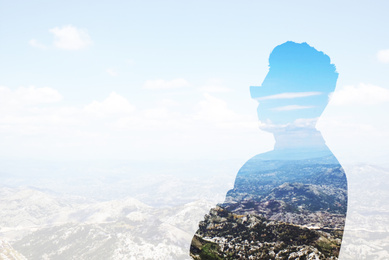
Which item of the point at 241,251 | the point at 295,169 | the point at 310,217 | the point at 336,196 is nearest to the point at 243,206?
the point at 310,217

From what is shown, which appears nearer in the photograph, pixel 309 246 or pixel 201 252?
pixel 309 246

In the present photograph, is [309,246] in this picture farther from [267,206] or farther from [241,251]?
[267,206]

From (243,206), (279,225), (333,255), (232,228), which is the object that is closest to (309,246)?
(333,255)

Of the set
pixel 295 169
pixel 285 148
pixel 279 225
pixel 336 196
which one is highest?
pixel 285 148

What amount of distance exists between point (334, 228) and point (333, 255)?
5.86 ft

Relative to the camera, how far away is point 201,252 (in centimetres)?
798

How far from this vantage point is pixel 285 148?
57.1 ft

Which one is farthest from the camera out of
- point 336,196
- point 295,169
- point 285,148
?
point 295,169

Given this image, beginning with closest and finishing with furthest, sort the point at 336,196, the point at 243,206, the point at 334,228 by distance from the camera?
the point at 334,228 → the point at 243,206 → the point at 336,196

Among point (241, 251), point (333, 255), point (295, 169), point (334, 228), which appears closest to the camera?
point (333, 255)

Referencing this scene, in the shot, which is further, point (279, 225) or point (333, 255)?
point (279, 225)

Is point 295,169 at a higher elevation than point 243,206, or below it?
below

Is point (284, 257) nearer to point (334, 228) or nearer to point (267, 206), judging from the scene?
point (334, 228)

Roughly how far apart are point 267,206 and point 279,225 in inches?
145
